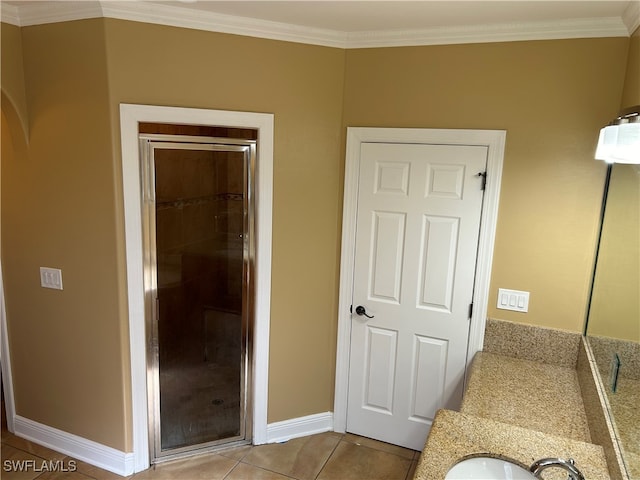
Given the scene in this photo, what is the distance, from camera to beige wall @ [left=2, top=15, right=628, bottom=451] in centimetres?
230

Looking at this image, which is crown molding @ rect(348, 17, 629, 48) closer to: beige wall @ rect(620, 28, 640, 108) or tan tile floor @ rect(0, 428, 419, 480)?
beige wall @ rect(620, 28, 640, 108)

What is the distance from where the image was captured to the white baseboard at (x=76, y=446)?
104 inches

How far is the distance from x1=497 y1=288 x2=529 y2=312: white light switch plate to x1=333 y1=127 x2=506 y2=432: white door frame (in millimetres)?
79

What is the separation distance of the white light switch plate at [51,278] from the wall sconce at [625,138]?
2.71 m

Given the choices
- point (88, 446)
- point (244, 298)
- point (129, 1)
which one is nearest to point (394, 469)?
point (244, 298)

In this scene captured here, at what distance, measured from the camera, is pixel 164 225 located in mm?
2557

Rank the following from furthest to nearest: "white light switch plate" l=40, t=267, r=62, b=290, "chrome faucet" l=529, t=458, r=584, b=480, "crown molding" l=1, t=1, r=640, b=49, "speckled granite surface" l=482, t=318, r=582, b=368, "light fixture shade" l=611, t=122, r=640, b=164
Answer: "white light switch plate" l=40, t=267, r=62, b=290, "speckled granite surface" l=482, t=318, r=582, b=368, "crown molding" l=1, t=1, r=640, b=49, "light fixture shade" l=611, t=122, r=640, b=164, "chrome faucet" l=529, t=458, r=584, b=480

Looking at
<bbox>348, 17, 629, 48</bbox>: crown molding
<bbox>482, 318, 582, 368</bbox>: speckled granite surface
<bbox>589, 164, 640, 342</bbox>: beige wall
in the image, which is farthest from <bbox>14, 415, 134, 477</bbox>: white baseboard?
<bbox>348, 17, 629, 48</bbox>: crown molding

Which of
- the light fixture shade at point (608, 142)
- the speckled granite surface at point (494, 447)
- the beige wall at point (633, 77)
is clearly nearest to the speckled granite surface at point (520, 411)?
the speckled granite surface at point (494, 447)

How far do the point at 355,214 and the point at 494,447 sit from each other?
151 centimetres

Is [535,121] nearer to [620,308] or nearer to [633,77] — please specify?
[633,77]

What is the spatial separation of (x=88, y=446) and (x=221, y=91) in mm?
2170

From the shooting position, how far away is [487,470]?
64.7 inches

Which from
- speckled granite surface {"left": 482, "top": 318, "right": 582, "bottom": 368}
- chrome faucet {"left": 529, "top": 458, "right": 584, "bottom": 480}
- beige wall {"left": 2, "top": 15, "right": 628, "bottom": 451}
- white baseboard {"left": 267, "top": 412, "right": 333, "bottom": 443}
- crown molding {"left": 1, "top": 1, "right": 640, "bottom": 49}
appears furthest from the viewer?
white baseboard {"left": 267, "top": 412, "right": 333, "bottom": 443}
